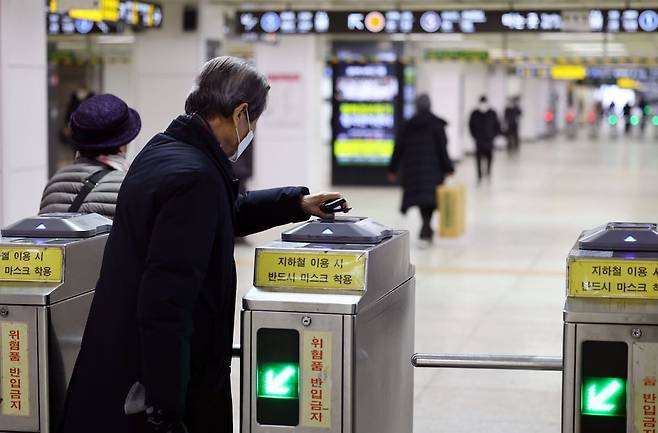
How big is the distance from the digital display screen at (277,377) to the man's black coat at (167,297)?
0.09 meters

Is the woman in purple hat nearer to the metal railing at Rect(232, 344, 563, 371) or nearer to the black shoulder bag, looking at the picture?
the black shoulder bag

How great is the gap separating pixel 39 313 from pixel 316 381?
2.81 ft

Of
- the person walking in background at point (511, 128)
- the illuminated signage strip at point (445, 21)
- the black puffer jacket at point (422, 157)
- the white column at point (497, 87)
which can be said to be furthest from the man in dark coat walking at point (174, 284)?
the white column at point (497, 87)

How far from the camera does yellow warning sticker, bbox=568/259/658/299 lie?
10.6 ft

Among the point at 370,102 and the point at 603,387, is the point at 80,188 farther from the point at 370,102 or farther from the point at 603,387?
the point at 370,102

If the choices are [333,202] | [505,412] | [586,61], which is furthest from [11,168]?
[586,61]

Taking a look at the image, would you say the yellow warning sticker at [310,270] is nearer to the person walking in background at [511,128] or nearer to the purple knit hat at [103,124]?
the purple knit hat at [103,124]

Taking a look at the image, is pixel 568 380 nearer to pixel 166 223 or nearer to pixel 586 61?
pixel 166 223

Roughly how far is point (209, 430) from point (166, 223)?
0.65 m

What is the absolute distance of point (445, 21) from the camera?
1488 centimetres

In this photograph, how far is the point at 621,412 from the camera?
3268 mm

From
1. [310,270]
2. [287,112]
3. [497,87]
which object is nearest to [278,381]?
[310,270]

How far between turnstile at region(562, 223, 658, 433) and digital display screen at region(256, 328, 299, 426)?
0.75 m

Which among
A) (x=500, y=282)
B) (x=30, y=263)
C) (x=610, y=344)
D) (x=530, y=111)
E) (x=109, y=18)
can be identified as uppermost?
(x=109, y=18)
